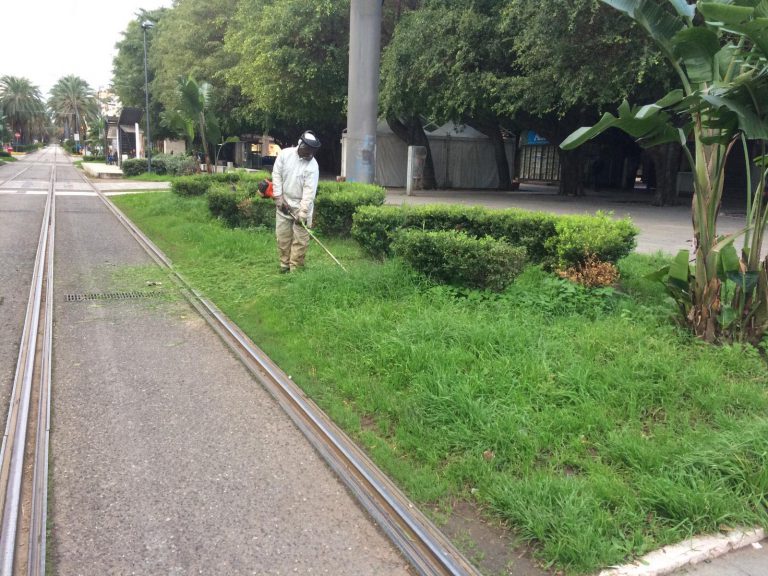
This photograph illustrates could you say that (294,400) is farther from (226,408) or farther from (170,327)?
(170,327)

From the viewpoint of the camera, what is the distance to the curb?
2.88 m

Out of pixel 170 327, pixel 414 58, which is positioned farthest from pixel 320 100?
pixel 170 327

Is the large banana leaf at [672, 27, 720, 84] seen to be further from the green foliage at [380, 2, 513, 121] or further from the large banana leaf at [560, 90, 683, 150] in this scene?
the green foliage at [380, 2, 513, 121]

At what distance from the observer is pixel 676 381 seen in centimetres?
445

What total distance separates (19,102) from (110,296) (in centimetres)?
11754

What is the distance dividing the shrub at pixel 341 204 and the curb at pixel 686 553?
825 cm

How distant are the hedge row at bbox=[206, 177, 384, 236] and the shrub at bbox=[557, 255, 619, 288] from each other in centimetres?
477

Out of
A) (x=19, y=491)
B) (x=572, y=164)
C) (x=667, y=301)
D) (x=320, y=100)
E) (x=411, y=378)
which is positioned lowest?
(x=19, y=491)

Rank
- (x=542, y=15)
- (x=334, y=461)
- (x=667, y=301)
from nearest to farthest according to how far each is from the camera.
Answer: (x=334, y=461) < (x=667, y=301) < (x=542, y=15)

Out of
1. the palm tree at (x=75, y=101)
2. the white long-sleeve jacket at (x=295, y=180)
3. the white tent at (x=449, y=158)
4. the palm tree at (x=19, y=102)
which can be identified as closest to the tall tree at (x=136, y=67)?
the white tent at (x=449, y=158)

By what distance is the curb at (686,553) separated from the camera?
2.88m

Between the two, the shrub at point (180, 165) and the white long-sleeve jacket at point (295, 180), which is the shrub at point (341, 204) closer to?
the white long-sleeve jacket at point (295, 180)

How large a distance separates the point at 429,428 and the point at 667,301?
3.34 metres

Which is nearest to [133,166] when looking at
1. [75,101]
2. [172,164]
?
[172,164]
